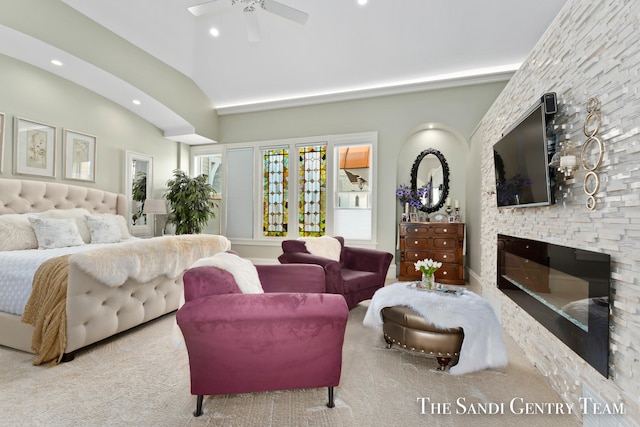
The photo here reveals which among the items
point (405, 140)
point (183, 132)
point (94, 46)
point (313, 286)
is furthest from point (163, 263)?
point (405, 140)

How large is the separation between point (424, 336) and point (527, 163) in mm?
1464

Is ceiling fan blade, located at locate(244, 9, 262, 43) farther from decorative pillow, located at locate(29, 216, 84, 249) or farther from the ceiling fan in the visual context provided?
decorative pillow, located at locate(29, 216, 84, 249)

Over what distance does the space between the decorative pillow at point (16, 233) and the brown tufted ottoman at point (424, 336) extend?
3649 mm

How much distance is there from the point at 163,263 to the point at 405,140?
4.15 m

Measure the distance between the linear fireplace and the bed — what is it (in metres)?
3.02

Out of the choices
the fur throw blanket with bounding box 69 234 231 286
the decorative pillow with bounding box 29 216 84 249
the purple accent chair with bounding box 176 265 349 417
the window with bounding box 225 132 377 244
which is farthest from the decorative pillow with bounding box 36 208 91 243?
the purple accent chair with bounding box 176 265 349 417

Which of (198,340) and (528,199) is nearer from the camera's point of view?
(198,340)

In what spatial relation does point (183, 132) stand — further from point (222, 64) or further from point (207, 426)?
point (207, 426)

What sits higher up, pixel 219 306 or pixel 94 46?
pixel 94 46

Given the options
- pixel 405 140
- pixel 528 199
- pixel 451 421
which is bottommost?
pixel 451 421

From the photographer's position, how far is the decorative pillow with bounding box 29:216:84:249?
125 inches

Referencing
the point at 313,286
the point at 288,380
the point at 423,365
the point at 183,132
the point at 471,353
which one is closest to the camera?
the point at 288,380

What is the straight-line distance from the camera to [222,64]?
508 centimetres

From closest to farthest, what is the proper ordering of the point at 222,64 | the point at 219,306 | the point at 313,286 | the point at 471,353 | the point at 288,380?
the point at 219,306
the point at 288,380
the point at 471,353
the point at 313,286
the point at 222,64
